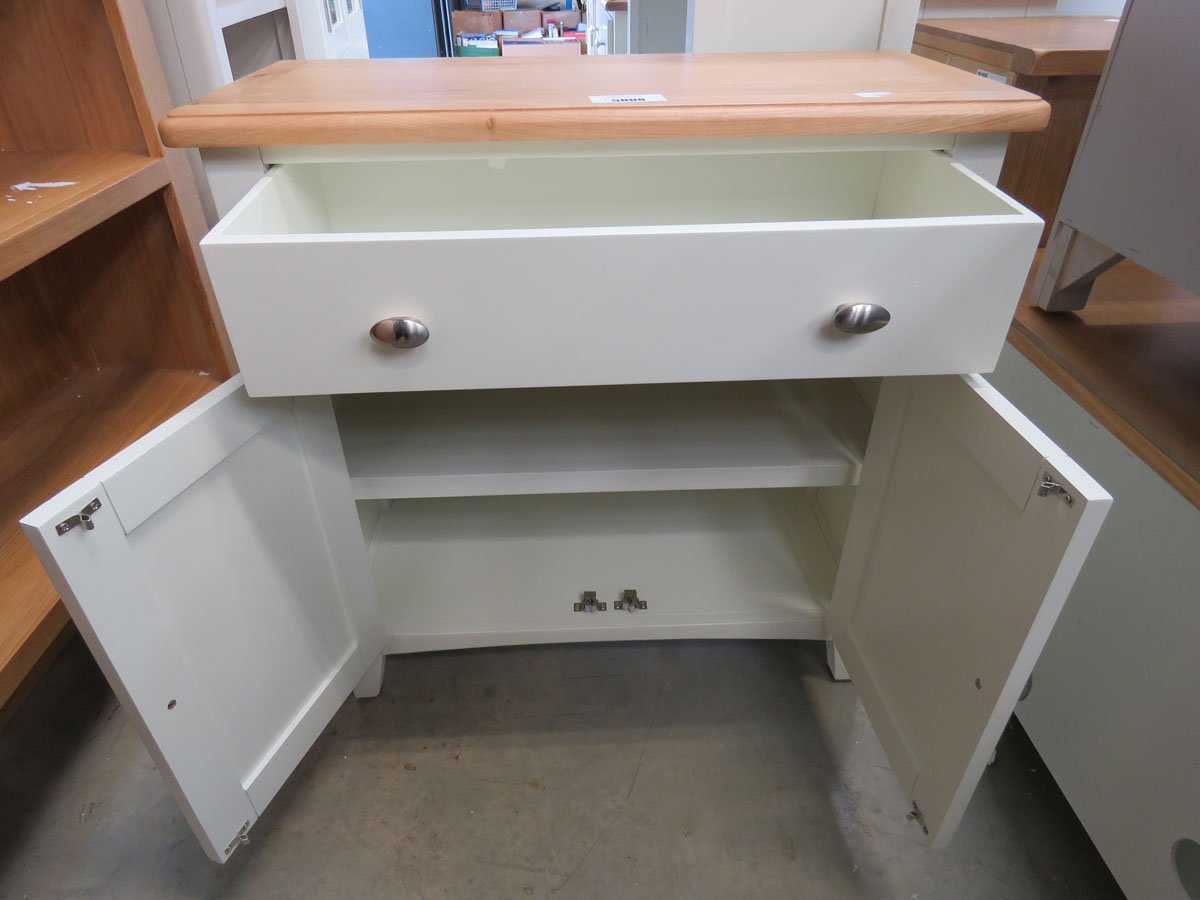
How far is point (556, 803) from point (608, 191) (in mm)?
634

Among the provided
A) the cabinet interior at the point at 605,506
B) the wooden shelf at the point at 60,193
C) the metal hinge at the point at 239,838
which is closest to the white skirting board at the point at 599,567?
the cabinet interior at the point at 605,506

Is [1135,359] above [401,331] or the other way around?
the other way around

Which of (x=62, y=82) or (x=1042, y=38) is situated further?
(x=1042, y=38)

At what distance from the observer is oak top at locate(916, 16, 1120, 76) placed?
882mm

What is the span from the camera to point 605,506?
3.37 feet

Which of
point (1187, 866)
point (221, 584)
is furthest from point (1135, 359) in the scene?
point (221, 584)

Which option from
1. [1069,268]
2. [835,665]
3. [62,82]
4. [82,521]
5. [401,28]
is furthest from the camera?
[401,28]

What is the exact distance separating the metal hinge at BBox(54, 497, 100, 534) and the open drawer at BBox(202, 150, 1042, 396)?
0.13 m

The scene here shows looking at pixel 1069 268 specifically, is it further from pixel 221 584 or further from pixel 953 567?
pixel 221 584

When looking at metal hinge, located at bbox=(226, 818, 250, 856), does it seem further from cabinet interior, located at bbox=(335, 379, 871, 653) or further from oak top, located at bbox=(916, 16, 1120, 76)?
oak top, located at bbox=(916, 16, 1120, 76)

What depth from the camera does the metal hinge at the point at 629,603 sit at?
33.9 inches

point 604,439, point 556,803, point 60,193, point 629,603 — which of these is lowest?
point 556,803

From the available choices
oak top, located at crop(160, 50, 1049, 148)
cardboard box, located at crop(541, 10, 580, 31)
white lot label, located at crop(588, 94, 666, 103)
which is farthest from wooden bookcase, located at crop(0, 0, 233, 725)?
cardboard box, located at crop(541, 10, 580, 31)

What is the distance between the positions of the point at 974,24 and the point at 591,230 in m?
1.07
